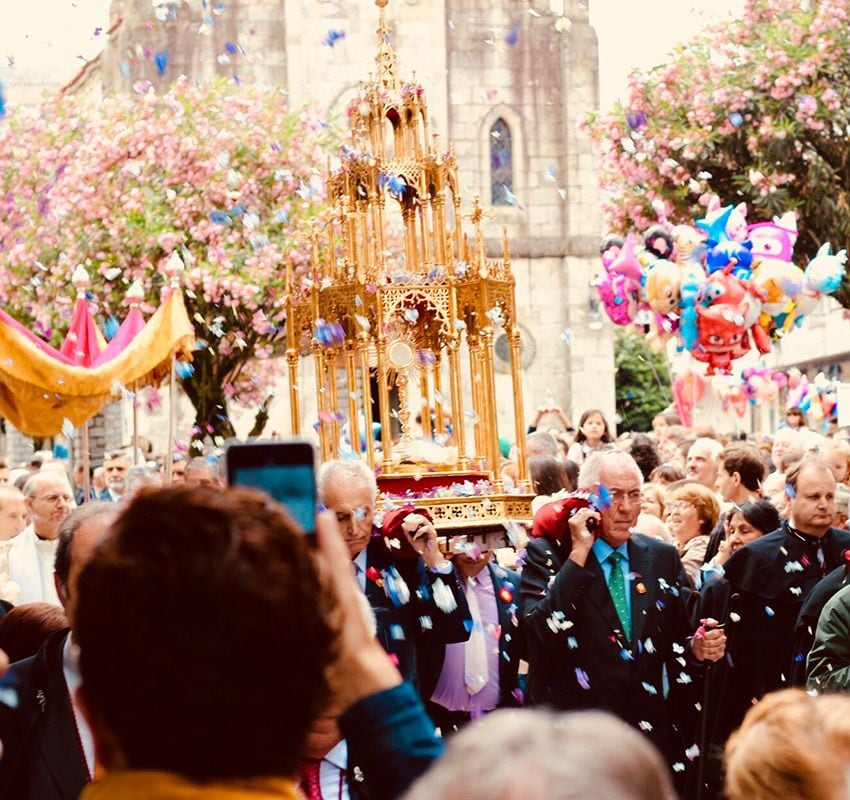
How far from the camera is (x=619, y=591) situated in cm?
709

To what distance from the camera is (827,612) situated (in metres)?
6.48

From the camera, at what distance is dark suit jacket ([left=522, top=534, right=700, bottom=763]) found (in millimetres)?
6898

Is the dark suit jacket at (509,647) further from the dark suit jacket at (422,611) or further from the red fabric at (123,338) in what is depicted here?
the red fabric at (123,338)

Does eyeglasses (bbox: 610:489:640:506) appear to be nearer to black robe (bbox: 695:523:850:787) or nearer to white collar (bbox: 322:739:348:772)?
black robe (bbox: 695:523:850:787)

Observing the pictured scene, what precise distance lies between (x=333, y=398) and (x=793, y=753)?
21.4 ft

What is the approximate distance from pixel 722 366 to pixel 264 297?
30.6ft

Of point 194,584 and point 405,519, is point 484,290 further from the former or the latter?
point 194,584

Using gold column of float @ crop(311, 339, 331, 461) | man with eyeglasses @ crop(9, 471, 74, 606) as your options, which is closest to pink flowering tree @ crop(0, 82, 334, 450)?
gold column of float @ crop(311, 339, 331, 461)

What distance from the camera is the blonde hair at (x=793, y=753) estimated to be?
3047 mm

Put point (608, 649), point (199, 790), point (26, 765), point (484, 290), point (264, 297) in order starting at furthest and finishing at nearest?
point (264, 297), point (484, 290), point (608, 649), point (26, 765), point (199, 790)

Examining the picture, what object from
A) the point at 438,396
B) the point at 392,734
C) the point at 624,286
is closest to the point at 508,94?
the point at 624,286

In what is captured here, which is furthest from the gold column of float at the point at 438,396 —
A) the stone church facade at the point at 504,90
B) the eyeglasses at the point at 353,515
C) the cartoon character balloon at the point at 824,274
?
the stone church facade at the point at 504,90

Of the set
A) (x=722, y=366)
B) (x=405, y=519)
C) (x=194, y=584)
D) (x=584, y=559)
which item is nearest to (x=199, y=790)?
(x=194, y=584)

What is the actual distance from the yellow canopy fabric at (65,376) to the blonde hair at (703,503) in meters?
4.10
